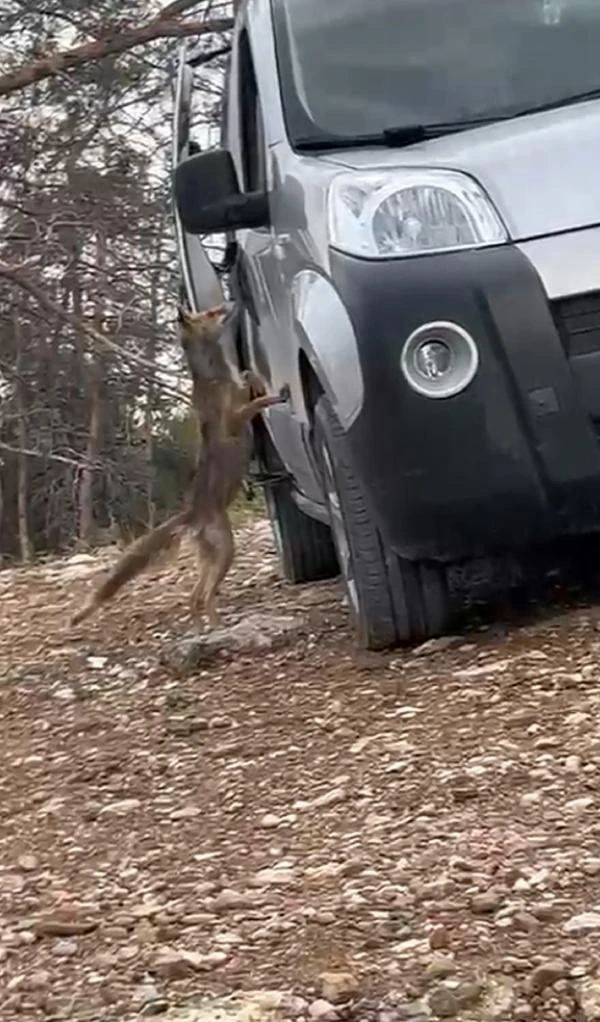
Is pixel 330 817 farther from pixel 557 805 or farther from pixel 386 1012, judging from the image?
pixel 386 1012

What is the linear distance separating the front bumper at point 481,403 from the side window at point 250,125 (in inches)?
50.5

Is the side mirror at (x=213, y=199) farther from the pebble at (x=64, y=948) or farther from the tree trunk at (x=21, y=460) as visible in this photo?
the tree trunk at (x=21, y=460)

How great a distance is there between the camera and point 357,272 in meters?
4.29

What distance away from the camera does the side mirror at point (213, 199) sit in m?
5.20

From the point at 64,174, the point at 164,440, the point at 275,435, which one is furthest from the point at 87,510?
the point at 275,435

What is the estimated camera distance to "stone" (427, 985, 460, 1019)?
244 centimetres

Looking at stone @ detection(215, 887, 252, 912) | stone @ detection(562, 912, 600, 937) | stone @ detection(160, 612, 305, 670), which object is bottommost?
stone @ detection(562, 912, 600, 937)

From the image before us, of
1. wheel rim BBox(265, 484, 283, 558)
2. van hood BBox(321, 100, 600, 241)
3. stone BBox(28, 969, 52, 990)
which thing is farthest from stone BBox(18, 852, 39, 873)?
wheel rim BBox(265, 484, 283, 558)

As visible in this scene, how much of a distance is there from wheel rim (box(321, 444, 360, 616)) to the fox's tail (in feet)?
2.50

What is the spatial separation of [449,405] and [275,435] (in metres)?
1.85

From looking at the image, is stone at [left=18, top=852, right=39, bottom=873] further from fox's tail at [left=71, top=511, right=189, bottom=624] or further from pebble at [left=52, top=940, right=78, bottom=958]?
fox's tail at [left=71, top=511, right=189, bottom=624]

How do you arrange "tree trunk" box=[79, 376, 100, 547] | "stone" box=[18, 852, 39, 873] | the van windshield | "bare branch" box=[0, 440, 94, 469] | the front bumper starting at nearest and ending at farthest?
"stone" box=[18, 852, 39, 873] → the front bumper → the van windshield → "bare branch" box=[0, 440, 94, 469] → "tree trunk" box=[79, 376, 100, 547]

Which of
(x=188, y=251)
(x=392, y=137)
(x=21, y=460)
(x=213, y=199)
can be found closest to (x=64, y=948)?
(x=392, y=137)

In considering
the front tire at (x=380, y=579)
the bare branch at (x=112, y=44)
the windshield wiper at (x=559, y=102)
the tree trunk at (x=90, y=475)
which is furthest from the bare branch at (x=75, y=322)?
the tree trunk at (x=90, y=475)
